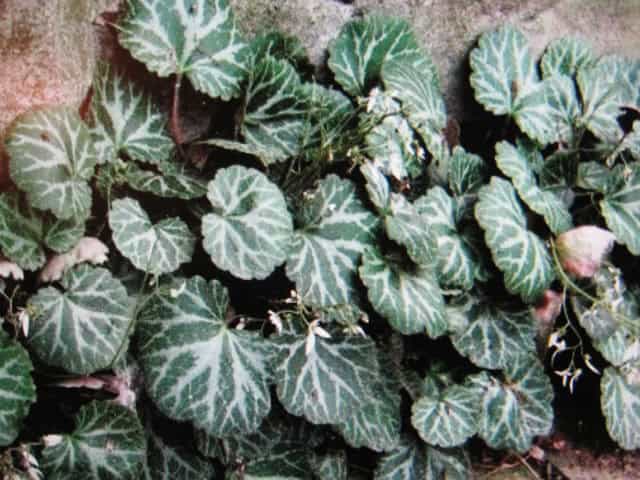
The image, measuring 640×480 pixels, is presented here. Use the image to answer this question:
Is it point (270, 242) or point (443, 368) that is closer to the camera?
point (270, 242)

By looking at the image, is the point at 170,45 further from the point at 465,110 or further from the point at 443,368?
the point at 443,368

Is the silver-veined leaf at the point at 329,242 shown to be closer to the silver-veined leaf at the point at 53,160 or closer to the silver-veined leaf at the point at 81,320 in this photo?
the silver-veined leaf at the point at 81,320

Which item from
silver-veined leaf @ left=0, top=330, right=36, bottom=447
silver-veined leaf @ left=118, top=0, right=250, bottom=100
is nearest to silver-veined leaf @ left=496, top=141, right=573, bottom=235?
silver-veined leaf @ left=118, top=0, right=250, bottom=100

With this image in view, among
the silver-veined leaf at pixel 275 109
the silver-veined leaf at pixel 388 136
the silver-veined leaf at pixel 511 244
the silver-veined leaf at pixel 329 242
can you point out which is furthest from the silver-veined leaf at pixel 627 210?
the silver-veined leaf at pixel 275 109

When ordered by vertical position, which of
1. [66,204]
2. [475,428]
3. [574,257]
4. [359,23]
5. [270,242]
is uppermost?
[359,23]

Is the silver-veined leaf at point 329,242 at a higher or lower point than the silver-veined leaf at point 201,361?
higher

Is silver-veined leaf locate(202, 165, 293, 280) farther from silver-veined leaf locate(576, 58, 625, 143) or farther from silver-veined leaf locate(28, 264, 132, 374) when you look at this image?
silver-veined leaf locate(576, 58, 625, 143)

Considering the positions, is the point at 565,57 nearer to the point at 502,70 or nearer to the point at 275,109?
the point at 502,70

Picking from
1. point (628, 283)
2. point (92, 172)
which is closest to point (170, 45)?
point (92, 172)
